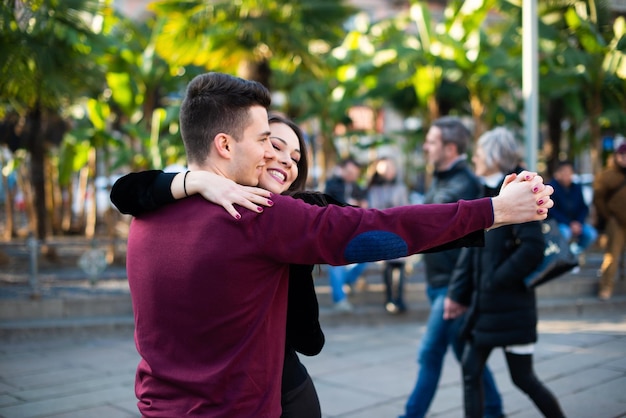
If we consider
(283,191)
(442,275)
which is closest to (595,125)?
(442,275)

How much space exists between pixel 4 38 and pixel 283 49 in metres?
8.24

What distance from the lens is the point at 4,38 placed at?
428 centimetres

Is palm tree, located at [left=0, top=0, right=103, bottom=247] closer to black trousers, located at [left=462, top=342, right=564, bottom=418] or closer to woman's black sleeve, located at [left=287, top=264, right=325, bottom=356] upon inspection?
→ woman's black sleeve, located at [left=287, top=264, right=325, bottom=356]

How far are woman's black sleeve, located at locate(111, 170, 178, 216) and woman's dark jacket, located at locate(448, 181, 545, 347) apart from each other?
220 cm

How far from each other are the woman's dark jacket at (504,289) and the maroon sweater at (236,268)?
6.46 ft

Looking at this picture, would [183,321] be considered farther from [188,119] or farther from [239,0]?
[239,0]

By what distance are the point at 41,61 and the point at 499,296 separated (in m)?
3.51

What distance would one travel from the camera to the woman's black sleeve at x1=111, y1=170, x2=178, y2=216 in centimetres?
196

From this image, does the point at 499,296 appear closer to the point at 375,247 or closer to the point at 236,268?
the point at 375,247

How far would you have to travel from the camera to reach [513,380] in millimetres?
3850

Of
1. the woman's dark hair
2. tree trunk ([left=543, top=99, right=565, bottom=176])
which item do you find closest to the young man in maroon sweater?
the woman's dark hair

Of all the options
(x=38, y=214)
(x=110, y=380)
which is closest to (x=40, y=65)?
(x=110, y=380)

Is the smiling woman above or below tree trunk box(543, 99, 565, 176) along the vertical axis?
below

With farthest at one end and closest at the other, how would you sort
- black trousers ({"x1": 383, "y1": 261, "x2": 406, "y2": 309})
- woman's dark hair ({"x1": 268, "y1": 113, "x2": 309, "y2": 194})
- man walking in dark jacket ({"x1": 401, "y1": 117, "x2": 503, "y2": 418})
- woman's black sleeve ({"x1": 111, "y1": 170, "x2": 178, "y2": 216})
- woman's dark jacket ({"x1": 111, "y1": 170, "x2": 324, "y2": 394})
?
1. black trousers ({"x1": 383, "y1": 261, "x2": 406, "y2": 309})
2. man walking in dark jacket ({"x1": 401, "y1": 117, "x2": 503, "y2": 418})
3. woman's dark hair ({"x1": 268, "y1": 113, "x2": 309, "y2": 194})
4. woman's dark jacket ({"x1": 111, "y1": 170, "x2": 324, "y2": 394})
5. woman's black sleeve ({"x1": 111, "y1": 170, "x2": 178, "y2": 216})
